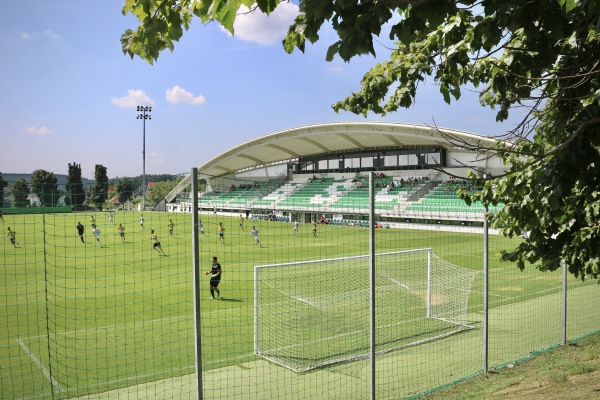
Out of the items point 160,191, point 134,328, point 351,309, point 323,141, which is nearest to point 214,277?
point 134,328

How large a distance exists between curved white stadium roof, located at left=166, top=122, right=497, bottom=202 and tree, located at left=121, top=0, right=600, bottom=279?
32890 mm

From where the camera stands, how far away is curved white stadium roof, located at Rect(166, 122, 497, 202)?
145 feet

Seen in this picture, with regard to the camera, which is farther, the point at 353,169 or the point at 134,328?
the point at 353,169

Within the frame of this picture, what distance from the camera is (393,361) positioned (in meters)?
9.09

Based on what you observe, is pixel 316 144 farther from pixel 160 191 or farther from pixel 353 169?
pixel 160 191

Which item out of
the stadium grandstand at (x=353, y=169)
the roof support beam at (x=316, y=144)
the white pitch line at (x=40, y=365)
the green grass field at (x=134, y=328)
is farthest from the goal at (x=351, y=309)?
the roof support beam at (x=316, y=144)

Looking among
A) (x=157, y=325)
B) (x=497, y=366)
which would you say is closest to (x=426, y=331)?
(x=497, y=366)

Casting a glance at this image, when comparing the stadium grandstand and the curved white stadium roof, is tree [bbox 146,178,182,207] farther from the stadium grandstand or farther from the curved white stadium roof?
the stadium grandstand

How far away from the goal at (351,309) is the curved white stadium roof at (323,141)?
79.4 feet

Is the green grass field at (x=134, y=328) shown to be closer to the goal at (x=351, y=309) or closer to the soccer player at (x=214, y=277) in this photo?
the soccer player at (x=214, y=277)

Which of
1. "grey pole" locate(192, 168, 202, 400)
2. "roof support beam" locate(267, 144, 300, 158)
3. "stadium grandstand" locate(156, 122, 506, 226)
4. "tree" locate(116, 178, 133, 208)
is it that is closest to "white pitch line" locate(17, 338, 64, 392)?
"tree" locate(116, 178, 133, 208)

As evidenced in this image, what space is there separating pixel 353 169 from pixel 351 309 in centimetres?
4424

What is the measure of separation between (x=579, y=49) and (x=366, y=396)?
5.52m

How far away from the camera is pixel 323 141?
54.4 metres
